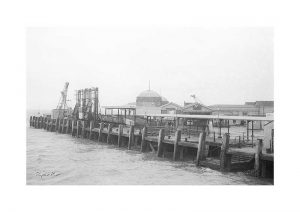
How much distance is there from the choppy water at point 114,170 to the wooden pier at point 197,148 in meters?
Result: 0.65

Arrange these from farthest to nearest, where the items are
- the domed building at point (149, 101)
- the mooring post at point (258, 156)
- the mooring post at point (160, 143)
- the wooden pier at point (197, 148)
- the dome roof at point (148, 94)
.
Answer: the dome roof at point (148, 94) < the domed building at point (149, 101) < the mooring post at point (160, 143) < the wooden pier at point (197, 148) < the mooring post at point (258, 156)

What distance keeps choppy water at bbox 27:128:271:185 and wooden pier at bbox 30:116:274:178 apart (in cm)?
65

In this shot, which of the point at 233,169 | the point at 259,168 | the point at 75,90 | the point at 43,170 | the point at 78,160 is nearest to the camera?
the point at 259,168

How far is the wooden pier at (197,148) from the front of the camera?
15.3 meters

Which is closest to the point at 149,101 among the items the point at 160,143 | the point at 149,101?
the point at 149,101

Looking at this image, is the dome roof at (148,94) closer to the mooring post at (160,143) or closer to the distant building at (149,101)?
the distant building at (149,101)

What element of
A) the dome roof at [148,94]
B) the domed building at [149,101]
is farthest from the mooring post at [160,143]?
the dome roof at [148,94]

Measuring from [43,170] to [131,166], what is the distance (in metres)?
5.33

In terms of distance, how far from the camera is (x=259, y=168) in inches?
599

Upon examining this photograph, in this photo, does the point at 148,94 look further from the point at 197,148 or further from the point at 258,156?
the point at 258,156

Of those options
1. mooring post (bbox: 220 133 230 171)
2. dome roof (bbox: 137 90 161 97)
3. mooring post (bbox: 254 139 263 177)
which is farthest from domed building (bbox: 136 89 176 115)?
mooring post (bbox: 254 139 263 177)

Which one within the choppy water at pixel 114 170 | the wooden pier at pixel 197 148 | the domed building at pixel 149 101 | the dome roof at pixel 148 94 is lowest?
the choppy water at pixel 114 170

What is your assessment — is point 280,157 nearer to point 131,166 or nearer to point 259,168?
point 259,168
